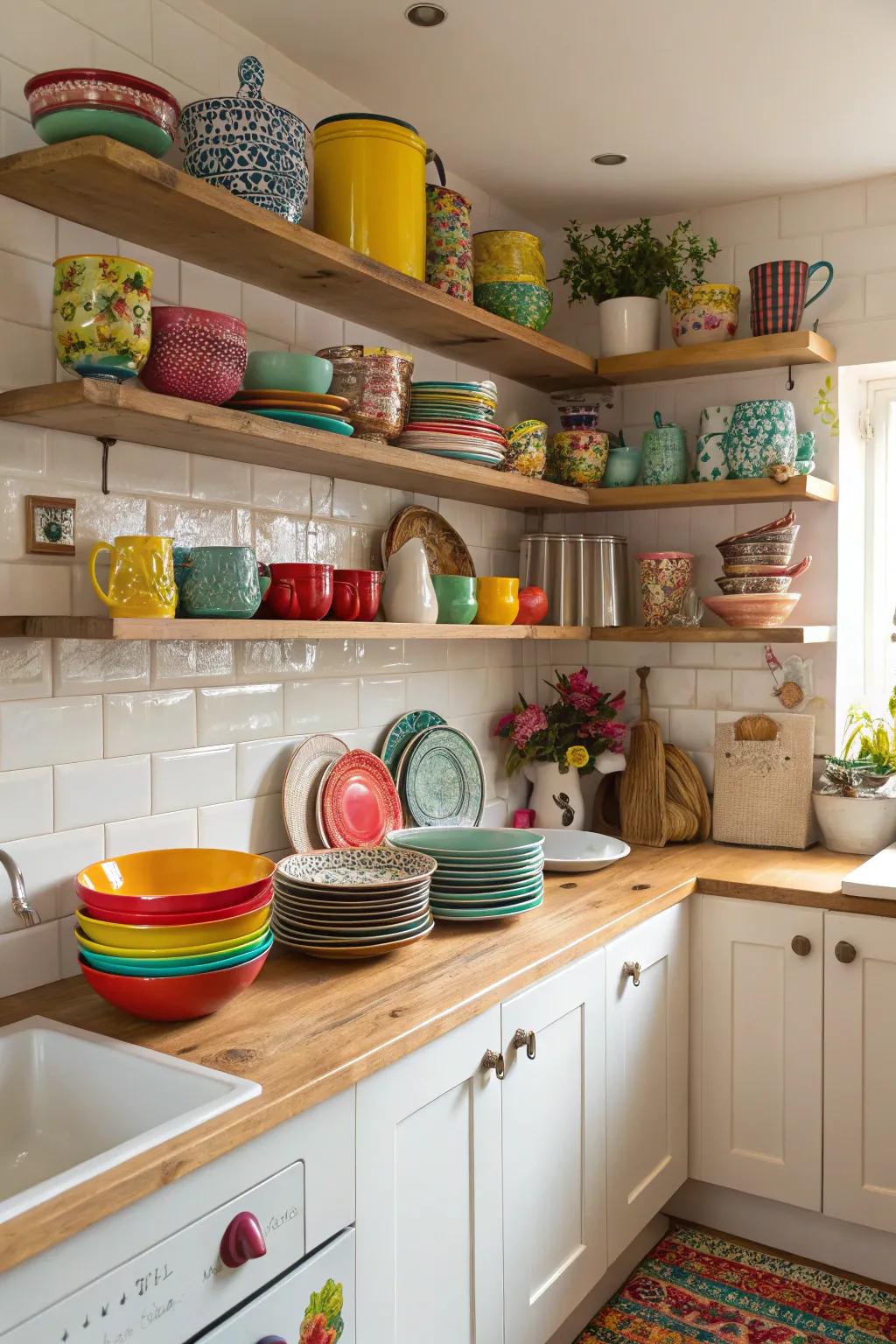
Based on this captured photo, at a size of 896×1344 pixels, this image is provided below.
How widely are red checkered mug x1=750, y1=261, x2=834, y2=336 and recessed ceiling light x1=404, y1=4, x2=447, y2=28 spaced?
1.07 m

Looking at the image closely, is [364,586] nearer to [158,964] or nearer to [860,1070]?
[158,964]

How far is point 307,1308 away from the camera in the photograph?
140cm

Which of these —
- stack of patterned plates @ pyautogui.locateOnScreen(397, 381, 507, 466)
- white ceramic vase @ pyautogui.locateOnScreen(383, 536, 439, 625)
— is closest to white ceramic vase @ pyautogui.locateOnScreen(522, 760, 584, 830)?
white ceramic vase @ pyautogui.locateOnScreen(383, 536, 439, 625)

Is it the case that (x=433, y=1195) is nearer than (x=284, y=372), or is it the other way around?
(x=433, y=1195)

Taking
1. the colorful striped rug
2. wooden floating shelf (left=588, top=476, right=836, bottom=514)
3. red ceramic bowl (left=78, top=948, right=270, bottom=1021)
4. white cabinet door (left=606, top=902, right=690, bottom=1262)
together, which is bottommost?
the colorful striped rug

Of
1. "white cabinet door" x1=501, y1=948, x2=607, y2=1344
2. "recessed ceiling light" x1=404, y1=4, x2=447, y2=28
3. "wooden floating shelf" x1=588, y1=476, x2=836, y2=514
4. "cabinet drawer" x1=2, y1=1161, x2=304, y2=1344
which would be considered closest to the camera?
"cabinet drawer" x1=2, y1=1161, x2=304, y2=1344

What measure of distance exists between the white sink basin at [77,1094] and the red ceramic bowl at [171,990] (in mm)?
65

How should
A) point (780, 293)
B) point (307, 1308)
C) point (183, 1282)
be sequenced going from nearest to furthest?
point (183, 1282)
point (307, 1308)
point (780, 293)

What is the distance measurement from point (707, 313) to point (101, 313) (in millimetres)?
1746

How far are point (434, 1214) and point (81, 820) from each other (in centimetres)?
82

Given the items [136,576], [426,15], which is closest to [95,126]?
[136,576]

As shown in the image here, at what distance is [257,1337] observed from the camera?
132cm

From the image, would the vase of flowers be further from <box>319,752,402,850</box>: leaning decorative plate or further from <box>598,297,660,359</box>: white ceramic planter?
<box>598,297,660,359</box>: white ceramic planter

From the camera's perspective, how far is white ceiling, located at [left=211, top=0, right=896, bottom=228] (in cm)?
206
